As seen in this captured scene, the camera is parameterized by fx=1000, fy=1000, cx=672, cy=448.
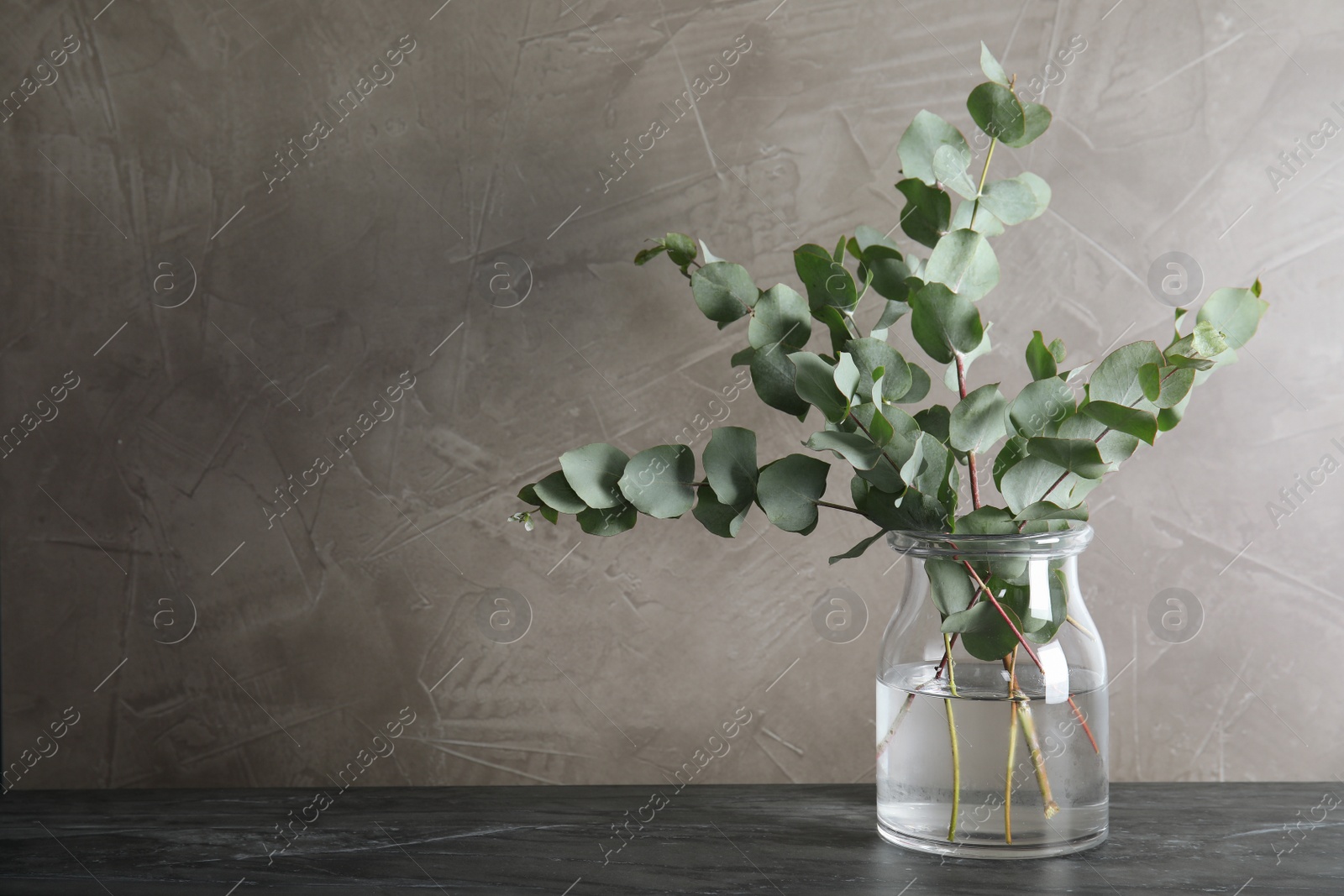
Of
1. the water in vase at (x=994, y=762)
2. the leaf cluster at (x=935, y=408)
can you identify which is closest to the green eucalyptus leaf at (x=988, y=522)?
the leaf cluster at (x=935, y=408)

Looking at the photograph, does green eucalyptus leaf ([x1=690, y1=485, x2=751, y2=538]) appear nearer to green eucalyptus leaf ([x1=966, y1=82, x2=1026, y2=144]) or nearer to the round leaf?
the round leaf

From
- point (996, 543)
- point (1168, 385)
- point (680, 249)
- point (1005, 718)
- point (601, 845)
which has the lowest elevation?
point (601, 845)

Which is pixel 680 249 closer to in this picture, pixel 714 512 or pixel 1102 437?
pixel 714 512

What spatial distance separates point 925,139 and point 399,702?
66cm

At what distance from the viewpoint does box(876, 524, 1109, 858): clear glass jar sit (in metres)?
0.68

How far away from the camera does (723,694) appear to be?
2.99 feet

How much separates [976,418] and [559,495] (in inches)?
11.2

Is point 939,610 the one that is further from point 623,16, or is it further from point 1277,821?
point 623,16

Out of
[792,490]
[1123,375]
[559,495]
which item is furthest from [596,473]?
[1123,375]

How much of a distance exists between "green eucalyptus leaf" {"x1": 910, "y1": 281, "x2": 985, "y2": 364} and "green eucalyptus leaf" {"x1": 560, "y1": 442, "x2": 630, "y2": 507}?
222mm

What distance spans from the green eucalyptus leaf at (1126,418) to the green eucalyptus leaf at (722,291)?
0.79 feet

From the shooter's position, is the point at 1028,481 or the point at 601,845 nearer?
the point at 1028,481

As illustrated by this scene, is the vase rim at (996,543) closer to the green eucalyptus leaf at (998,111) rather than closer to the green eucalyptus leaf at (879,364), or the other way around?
the green eucalyptus leaf at (879,364)

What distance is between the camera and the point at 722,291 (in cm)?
72
